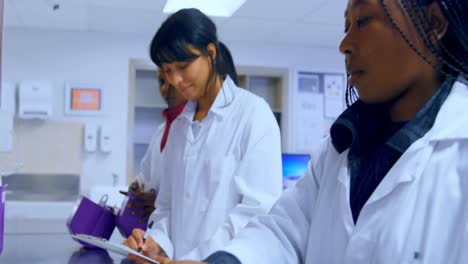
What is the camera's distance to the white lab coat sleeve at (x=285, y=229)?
977mm

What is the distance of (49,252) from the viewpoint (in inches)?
65.7

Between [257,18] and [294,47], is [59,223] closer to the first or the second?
[257,18]

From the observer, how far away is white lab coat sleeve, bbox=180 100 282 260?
1426mm

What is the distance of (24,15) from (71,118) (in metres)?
1.06

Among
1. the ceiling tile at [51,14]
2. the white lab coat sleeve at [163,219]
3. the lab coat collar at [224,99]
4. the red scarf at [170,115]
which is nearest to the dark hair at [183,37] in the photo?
the lab coat collar at [224,99]

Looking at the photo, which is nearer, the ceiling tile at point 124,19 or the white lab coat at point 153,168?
the white lab coat at point 153,168

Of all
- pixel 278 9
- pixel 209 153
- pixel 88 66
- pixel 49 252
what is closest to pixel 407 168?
pixel 209 153

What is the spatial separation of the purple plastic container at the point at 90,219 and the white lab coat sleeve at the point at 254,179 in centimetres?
38

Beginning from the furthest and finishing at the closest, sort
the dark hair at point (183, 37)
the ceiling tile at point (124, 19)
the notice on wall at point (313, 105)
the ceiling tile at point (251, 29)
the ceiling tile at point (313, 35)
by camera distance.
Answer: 1. the notice on wall at point (313, 105)
2. the ceiling tile at point (313, 35)
3. the ceiling tile at point (251, 29)
4. the ceiling tile at point (124, 19)
5. the dark hair at point (183, 37)

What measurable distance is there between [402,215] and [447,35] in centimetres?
31

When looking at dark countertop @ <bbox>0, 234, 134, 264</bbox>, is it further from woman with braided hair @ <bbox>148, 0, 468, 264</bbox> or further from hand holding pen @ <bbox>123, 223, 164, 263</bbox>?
woman with braided hair @ <bbox>148, 0, 468, 264</bbox>

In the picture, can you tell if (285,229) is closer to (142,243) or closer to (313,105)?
(142,243)

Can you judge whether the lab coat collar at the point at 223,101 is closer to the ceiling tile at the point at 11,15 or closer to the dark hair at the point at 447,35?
the dark hair at the point at 447,35

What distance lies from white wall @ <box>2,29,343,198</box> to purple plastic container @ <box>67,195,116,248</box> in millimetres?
3391
